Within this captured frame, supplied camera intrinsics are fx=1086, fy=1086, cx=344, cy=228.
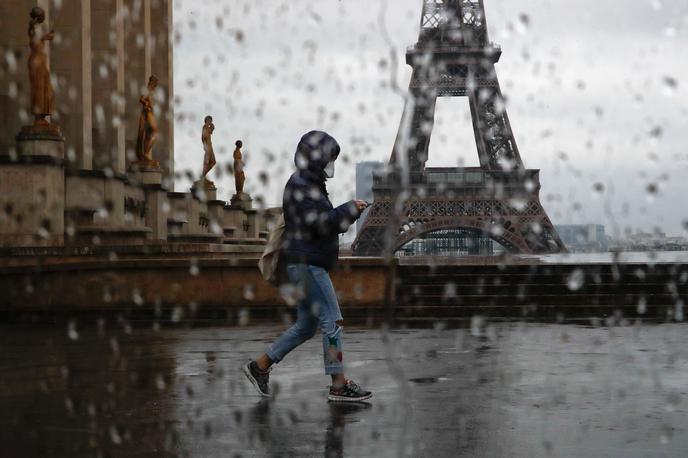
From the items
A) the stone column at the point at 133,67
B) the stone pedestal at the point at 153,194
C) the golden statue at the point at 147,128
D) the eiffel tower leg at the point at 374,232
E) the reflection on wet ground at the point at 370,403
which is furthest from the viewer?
the eiffel tower leg at the point at 374,232

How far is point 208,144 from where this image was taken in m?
40.8

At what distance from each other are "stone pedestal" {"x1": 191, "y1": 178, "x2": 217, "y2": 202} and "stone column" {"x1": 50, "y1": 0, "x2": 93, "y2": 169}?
40.9 feet

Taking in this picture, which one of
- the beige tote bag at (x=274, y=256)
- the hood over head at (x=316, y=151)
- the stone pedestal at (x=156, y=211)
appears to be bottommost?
the beige tote bag at (x=274, y=256)

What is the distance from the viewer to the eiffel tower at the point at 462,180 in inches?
2603

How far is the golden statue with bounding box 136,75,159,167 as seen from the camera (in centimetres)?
2941

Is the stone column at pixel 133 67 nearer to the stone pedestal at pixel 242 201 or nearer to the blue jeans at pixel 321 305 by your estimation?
the stone pedestal at pixel 242 201

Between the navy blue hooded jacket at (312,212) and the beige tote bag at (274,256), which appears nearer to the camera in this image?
the navy blue hooded jacket at (312,212)

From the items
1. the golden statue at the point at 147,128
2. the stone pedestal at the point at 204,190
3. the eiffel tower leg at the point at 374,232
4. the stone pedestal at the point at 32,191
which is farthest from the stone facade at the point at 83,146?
the eiffel tower leg at the point at 374,232

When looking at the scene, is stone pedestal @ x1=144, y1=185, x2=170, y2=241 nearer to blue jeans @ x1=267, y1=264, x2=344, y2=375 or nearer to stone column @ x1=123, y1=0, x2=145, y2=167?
stone column @ x1=123, y1=0, x2=145, y2=167

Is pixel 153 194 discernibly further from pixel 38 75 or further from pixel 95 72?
pixel 38 75

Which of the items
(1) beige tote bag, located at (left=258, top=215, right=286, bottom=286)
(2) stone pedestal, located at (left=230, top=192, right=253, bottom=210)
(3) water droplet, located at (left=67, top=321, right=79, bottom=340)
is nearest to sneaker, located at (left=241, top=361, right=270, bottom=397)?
(1) beige tote bag, located at (left=258, top=215, right=286, bottom=286)

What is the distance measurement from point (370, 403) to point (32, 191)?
1533 centimetres

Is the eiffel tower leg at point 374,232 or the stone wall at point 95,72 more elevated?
the stone wall at point 95,72

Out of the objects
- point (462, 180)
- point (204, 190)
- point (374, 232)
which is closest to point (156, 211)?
point (204, 190)
